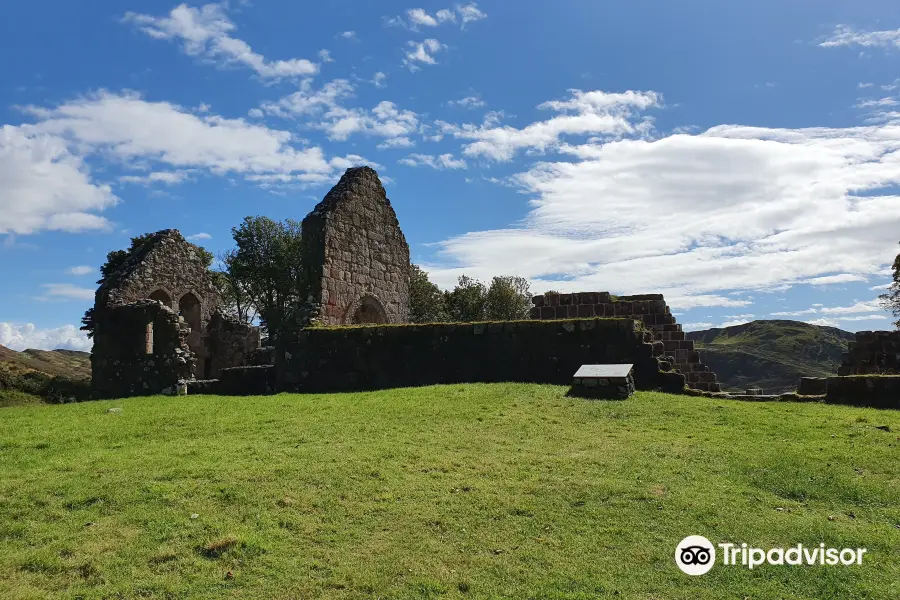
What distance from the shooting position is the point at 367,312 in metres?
19.1

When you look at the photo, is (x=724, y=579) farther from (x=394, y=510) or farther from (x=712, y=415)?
(x=712, y=415)

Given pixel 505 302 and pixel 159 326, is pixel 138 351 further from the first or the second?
pixel 505 302

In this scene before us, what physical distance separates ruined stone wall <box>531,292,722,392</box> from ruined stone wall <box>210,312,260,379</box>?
41.3ft

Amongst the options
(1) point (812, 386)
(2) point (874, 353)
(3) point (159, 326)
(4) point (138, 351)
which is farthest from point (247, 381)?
(2) point (874, 353)

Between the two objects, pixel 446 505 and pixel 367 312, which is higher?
pixel 367 312

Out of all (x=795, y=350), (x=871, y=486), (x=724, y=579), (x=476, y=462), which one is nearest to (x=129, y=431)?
(x=476, y=462)

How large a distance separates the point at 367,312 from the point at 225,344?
7.92 metres

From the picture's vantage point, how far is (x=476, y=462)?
725 centimetres

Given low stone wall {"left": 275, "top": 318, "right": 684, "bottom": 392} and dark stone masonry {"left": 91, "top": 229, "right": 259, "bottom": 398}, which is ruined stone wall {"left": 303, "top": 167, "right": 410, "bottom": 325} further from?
dark stone masonry {"left": 91, "top": 229, "right": 259, "bottom": 398}

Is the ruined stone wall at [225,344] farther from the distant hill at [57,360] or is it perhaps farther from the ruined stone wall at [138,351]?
the distant hill at [57,360]

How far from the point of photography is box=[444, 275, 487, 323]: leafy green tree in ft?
129

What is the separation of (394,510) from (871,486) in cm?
467

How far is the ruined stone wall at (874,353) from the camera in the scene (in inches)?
632

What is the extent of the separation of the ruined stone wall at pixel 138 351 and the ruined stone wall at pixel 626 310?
937cm
